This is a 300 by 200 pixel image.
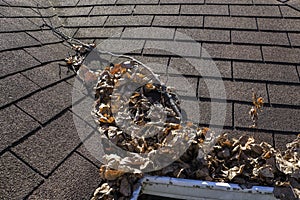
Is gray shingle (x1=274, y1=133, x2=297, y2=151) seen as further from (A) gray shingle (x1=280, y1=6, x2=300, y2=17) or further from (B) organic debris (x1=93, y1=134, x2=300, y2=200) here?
(A) gray shingle (x1=280, y1=6, x2=300, y2=17)

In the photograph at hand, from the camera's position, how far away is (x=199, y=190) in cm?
179

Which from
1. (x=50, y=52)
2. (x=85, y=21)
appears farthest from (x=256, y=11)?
(x=50, y=52)

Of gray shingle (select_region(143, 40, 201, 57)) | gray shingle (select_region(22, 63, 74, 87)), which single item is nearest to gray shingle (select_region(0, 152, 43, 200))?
gray shingle (select_region(22, 63, 74, 87))

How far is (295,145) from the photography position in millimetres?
1939

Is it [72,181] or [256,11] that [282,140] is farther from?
[256,11]

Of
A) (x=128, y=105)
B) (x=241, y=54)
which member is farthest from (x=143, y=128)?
(x=241, y=54)

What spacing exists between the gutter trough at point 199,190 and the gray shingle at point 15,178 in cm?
52

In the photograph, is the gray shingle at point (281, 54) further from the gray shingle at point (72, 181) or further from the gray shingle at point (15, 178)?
the gray shingle at point (15, 178)

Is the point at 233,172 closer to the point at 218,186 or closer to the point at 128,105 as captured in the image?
the point at 218,186

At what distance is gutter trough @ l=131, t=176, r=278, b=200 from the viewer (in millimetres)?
1739

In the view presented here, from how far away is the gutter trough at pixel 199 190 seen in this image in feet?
5.71

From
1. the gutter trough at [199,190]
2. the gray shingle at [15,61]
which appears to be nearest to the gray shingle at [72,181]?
the gutter trough at [199,190]

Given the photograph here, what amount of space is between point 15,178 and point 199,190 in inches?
37.7

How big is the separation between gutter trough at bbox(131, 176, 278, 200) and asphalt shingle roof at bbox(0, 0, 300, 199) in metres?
0.30
